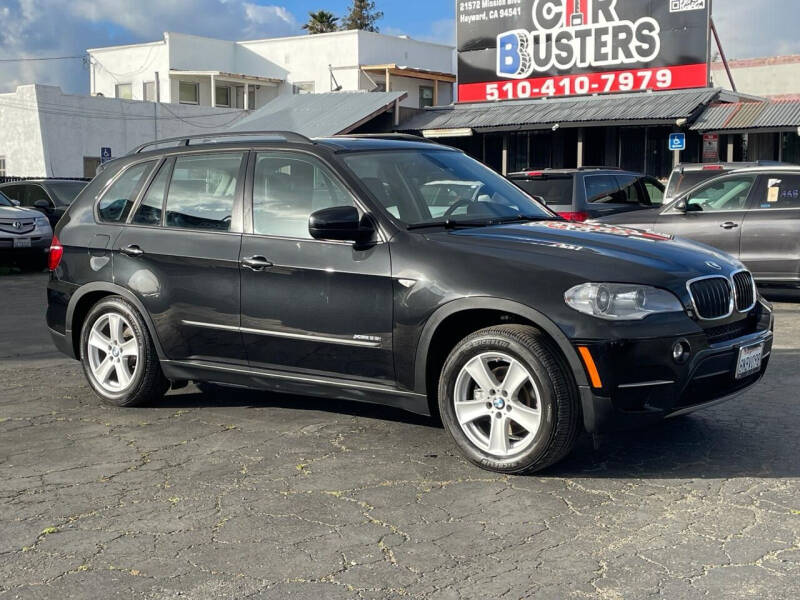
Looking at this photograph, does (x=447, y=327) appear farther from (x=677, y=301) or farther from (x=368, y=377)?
(x=677, y=301)

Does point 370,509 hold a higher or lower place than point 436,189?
lower

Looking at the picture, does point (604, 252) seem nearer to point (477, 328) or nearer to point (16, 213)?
point (477, 328)

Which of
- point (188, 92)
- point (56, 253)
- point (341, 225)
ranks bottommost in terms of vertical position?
point (56, 253)

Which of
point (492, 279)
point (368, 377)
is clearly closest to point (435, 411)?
point (368, 377)

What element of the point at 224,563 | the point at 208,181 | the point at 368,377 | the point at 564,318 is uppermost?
the point at 208,181

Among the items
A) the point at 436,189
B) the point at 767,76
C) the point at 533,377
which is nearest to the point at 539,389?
the point at 533,377

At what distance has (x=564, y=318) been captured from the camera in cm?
482

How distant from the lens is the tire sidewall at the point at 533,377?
484cm

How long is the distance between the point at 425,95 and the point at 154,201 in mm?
51106

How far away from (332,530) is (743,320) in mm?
2481

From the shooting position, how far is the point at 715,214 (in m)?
12.1

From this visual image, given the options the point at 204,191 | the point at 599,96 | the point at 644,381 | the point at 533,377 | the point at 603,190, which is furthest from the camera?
the point at 599,96

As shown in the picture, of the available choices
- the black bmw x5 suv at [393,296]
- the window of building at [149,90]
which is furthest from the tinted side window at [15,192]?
the window of building at [149,90]

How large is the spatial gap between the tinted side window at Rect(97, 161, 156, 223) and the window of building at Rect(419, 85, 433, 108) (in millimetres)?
50294
